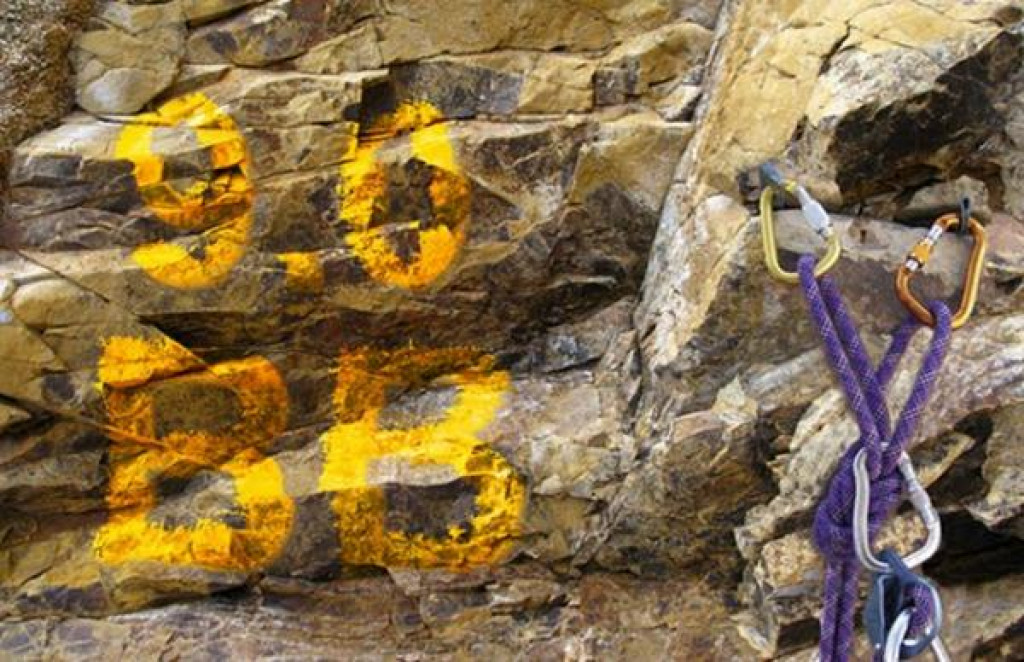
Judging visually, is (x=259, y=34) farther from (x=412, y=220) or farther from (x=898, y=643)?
(x=898, y=643)

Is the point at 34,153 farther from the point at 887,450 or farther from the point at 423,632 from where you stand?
the point at 887,450

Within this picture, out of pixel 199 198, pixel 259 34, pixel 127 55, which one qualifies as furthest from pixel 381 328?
pixel 127 55

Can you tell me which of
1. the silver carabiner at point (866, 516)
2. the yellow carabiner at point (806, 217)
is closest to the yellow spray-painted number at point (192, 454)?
the yellow carabiner at point (806, 217)

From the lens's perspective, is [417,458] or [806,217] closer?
[806,217]

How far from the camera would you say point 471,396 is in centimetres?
365

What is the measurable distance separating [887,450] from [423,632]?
79.9 inches

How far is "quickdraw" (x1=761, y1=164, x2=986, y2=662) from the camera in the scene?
180cm

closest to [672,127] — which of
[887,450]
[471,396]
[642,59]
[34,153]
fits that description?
[642,59]

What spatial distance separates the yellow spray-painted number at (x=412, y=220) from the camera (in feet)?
11.4

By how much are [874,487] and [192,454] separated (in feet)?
8.75

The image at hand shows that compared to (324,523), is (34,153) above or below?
above

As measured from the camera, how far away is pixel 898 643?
5.82ft

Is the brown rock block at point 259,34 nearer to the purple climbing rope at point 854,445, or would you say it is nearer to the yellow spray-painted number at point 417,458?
the yellow spray-painted number at point 417,458

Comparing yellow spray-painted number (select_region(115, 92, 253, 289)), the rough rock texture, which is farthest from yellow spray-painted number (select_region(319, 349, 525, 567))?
the rough rock texture
